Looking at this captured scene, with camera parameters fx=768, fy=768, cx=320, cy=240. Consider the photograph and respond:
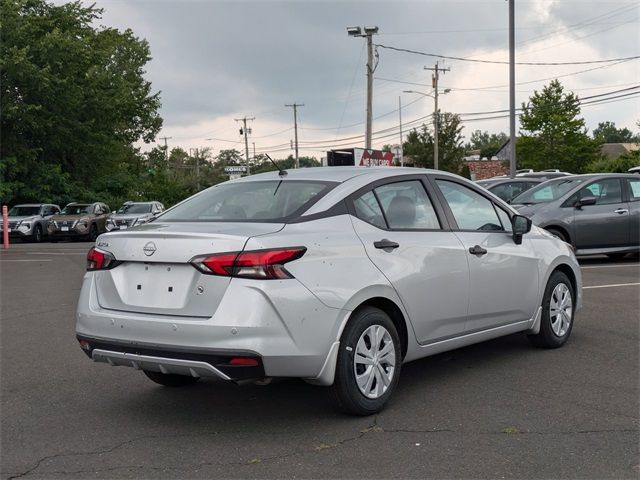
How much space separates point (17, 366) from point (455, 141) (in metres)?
65.1

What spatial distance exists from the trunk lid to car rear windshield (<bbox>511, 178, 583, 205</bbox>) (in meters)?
10.8

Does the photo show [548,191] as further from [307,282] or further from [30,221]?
[30,221]

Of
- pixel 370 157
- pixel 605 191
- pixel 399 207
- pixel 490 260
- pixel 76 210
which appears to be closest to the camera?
pixel 399 207

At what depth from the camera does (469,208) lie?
618cm

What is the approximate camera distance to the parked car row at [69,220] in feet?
96.5

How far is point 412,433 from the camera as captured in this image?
181 inches

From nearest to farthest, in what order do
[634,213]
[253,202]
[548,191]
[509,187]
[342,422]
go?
1. [342,422]
2. [253,202]
3. [634,213]
4. [548,191]
5. [509,187]

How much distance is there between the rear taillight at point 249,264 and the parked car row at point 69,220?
24.6 meters

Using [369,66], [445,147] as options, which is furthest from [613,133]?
[369,66]

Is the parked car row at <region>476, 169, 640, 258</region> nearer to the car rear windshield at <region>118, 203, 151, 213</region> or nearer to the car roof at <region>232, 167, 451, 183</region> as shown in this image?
the car roof at <region>232, 167, 451, 183</region>

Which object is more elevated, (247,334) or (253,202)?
(253,202)

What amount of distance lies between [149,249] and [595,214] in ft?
36.4

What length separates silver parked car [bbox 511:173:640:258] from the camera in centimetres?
1386

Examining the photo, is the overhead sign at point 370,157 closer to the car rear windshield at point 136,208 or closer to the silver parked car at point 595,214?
the car rear windshield at point 136,208
